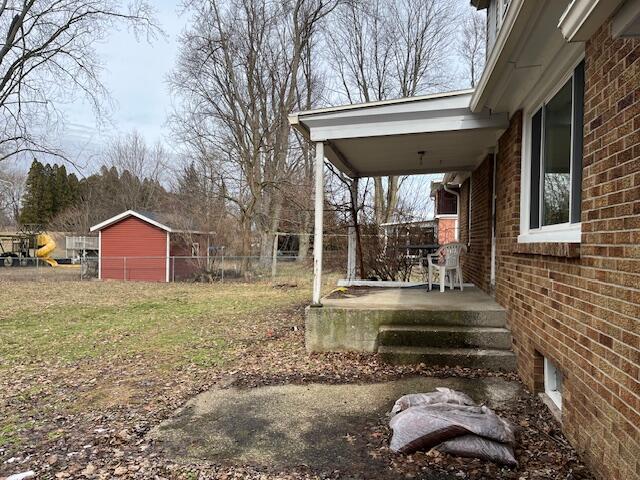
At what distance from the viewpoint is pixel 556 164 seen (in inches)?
155

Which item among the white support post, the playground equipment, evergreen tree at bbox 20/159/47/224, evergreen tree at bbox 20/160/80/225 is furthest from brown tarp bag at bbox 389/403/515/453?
evergreen tree at bbox 20/159/47/224

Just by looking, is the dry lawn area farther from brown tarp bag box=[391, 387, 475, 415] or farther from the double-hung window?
the double-hung window

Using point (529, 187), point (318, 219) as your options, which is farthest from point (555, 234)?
point (318, 219)

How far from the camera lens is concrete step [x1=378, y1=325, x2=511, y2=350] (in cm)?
492

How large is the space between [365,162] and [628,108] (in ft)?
18.8

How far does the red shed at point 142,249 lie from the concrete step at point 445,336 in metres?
15.9

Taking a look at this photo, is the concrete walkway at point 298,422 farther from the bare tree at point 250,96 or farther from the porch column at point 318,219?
the bare tree at point 250,96

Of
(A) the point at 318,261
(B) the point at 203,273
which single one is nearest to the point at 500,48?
(A) the point at 318,261

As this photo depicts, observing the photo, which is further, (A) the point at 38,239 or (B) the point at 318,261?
(A) the point at 38,239

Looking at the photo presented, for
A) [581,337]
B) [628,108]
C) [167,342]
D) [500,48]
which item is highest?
[500,48]

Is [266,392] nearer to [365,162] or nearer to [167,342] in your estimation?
[167,342]

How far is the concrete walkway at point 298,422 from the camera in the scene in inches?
117

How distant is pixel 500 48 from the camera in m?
3.44

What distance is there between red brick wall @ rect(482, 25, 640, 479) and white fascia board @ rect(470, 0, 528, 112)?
45 centimetres
